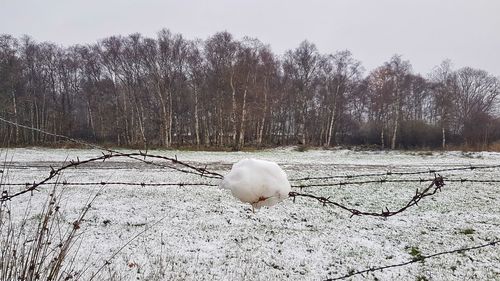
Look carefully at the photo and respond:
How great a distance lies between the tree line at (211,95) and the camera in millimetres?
36125

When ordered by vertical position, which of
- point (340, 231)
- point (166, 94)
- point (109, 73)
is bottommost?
point (340, 231)

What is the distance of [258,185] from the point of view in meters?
1.63

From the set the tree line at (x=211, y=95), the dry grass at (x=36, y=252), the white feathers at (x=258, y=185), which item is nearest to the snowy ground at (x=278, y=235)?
the dry grass at (x=36, y=252)

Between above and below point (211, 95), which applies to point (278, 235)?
below

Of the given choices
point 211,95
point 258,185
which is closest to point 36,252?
point 258,185

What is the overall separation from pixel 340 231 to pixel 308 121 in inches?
1509

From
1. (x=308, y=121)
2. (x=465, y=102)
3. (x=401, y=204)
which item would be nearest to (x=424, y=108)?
(x=465, y=102)

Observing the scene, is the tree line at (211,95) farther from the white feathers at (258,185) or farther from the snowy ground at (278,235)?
the white feathers at (258,185)

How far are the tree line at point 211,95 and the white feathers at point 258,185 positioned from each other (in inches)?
1255

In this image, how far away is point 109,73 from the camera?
43000 millimetres

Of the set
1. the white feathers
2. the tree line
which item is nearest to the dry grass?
the white feathers

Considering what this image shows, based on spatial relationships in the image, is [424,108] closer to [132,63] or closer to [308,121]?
[308,121]

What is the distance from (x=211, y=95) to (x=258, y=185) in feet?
124

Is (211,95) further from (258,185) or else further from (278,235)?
(258,185)
